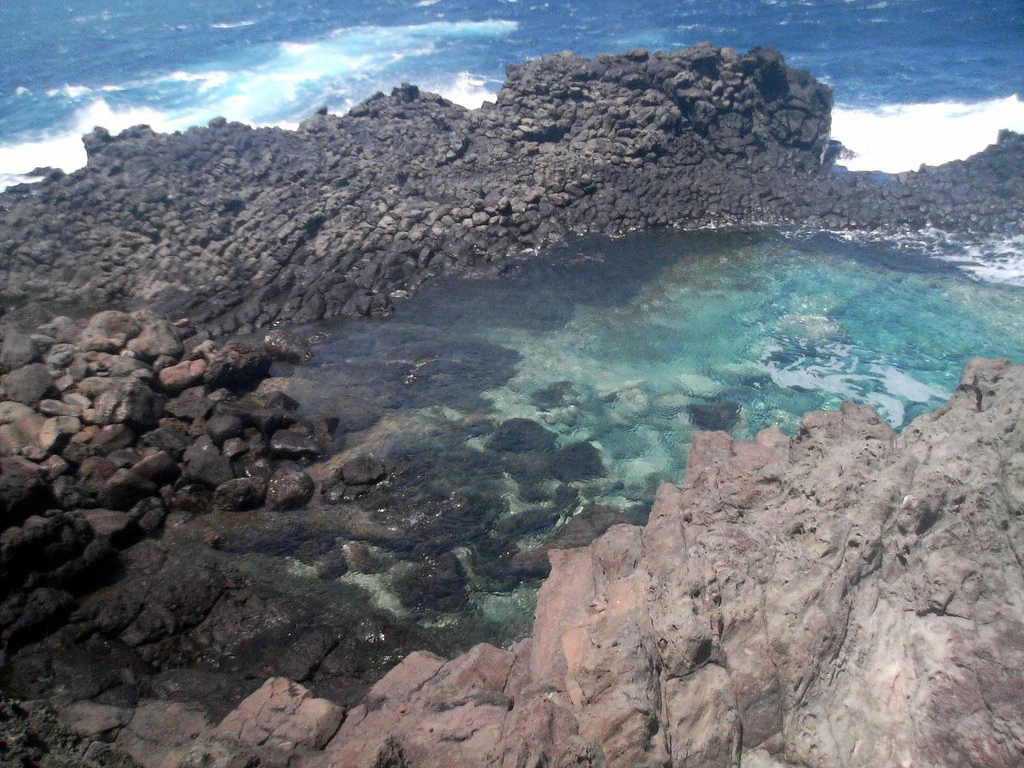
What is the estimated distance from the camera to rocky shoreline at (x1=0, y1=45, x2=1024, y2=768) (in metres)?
6.12

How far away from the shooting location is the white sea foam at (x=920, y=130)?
2867 cm

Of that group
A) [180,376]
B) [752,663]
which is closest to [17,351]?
[180,376]

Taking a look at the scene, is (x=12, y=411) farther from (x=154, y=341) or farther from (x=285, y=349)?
(x=285, y=349)

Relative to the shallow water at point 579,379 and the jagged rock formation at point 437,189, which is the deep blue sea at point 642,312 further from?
the jagged rock formation at point 437,189

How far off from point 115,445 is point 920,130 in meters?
31.5

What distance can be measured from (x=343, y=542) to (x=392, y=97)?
71.3 ft

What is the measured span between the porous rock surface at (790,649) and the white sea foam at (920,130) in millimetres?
24675

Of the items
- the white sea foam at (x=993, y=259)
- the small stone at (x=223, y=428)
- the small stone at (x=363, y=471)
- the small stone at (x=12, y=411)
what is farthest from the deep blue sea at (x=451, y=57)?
the small stone at (x=223, y=428)

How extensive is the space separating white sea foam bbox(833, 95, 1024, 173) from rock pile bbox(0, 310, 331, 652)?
24717mm

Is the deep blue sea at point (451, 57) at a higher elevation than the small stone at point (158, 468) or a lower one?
higher

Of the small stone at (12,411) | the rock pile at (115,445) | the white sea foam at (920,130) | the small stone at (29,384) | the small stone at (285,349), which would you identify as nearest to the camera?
the rock pile at (115,445)

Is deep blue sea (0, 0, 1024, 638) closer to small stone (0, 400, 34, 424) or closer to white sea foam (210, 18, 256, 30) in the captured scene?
small stone (0, 400, 34, 424)

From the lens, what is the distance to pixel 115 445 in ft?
42.3

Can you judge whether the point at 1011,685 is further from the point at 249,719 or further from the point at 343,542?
the point at 343,542
